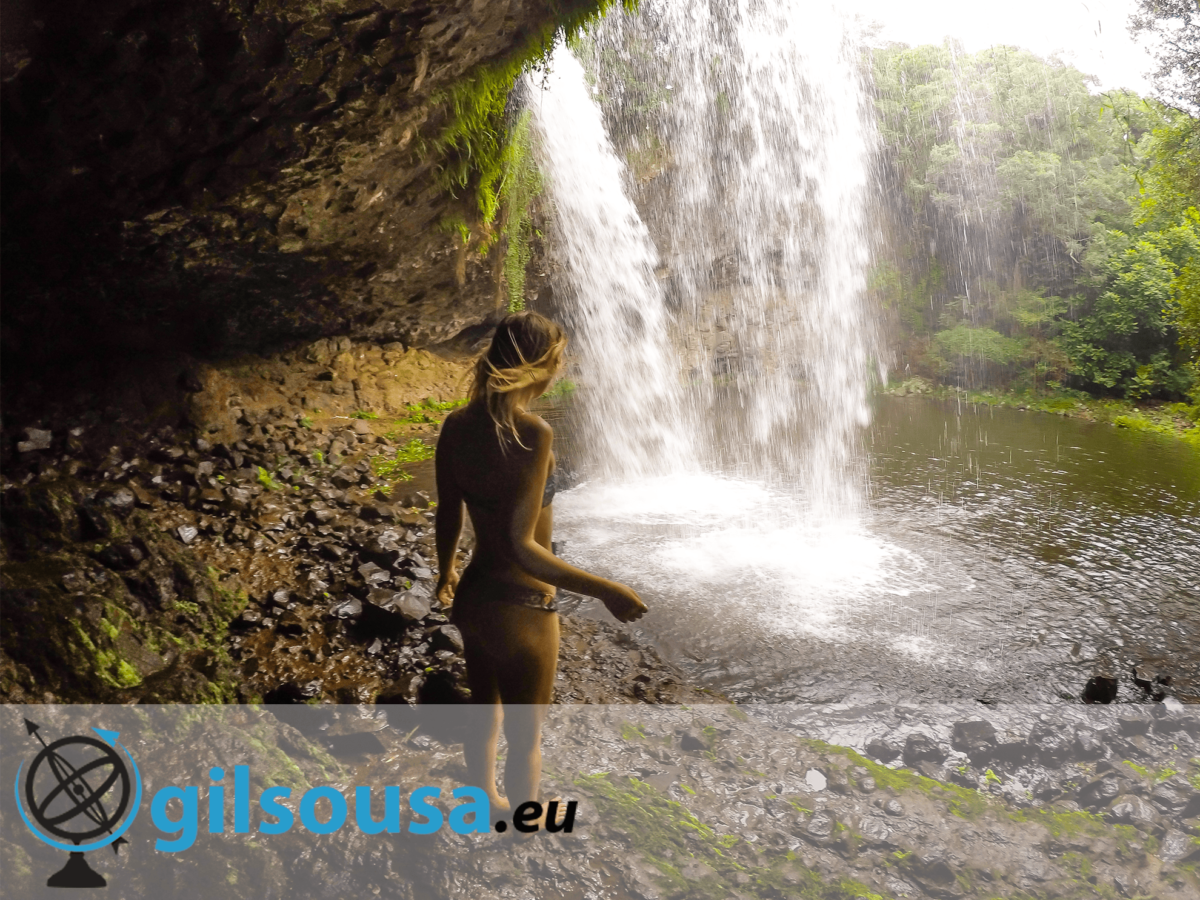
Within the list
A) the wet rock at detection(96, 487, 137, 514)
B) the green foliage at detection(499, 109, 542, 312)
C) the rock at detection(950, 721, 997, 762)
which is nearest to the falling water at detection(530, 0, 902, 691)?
the green foliage at detection(499, 109, 542, 312)

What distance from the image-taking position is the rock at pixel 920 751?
12.7 ft

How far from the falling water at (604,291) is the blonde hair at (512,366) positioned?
7.91 meters

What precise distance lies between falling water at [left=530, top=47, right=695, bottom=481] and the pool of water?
6.09ft

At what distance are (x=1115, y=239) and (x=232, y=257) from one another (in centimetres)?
2480

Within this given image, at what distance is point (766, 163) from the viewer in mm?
20688

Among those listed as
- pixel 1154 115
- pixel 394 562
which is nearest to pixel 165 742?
pixel 394 562

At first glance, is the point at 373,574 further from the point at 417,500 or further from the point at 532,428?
the point at 532,428

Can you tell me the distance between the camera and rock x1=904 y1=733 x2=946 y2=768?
3.88 meters

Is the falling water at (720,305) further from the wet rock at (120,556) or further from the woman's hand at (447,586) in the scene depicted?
the wet rock at (120,556)

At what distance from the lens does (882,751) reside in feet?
12.9

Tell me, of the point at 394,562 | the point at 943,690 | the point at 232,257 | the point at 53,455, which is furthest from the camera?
the point at 232,257

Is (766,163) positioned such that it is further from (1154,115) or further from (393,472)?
(393,472)

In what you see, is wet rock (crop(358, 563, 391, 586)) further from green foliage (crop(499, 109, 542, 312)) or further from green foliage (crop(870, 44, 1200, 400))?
green foliage (crop(870, 44, 1200, 400))

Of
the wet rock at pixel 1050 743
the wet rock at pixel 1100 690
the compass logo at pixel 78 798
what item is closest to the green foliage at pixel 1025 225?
the wet rock at pixel 1100 690
